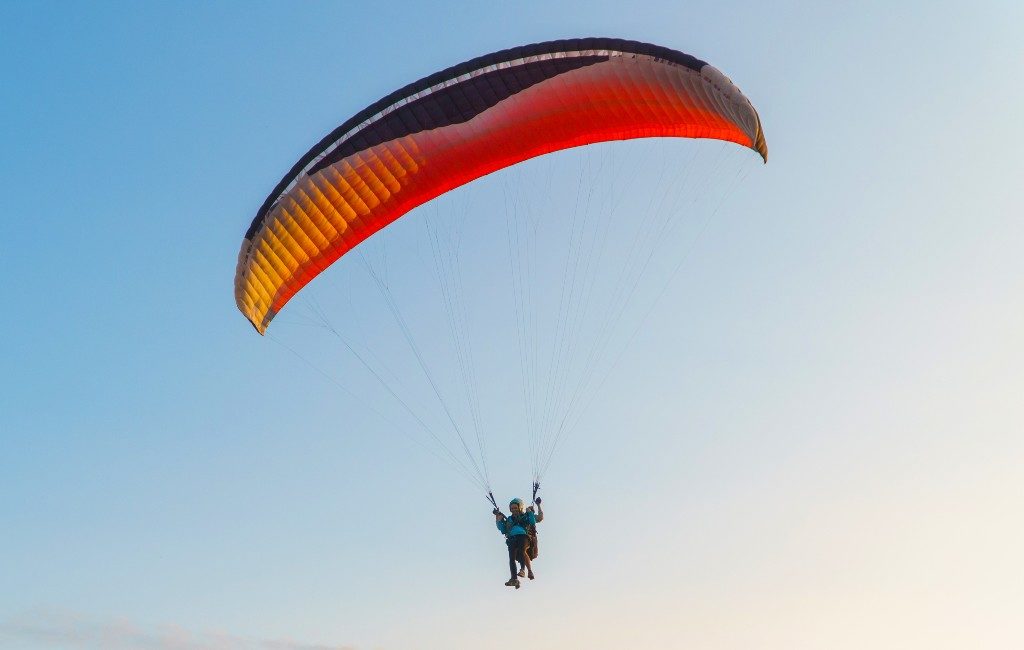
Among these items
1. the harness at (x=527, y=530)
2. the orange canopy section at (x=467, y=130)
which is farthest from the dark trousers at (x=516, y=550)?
the orange canopy section at (x=467, y=130)

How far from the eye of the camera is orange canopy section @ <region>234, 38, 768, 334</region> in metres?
17.4

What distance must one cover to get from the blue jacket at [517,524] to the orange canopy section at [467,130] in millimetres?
5227

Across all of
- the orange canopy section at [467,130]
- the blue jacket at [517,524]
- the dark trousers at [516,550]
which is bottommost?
the dark trousers at [516,550]

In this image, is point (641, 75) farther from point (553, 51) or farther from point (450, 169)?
point (450, 169)

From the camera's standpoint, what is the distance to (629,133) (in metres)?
18.8

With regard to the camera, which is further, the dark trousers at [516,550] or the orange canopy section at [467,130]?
the dark trousers at [516,550]

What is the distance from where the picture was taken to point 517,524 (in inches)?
734

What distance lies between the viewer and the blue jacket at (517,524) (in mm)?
18562

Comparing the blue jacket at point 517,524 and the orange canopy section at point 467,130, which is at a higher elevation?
the orange canopy section at point 467,130

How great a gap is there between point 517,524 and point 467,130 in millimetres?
6367

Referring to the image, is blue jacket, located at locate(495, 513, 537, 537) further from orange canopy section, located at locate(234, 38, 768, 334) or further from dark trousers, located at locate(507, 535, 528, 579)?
orange canopy section, located at locate(234, 38, 768, 334)

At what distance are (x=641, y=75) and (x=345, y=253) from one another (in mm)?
5695

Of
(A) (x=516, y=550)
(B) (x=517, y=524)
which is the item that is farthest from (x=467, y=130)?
(A) (x=516, y=550)

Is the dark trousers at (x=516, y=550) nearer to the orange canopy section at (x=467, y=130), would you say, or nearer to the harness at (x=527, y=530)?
the harness at (x=527, y=530)
